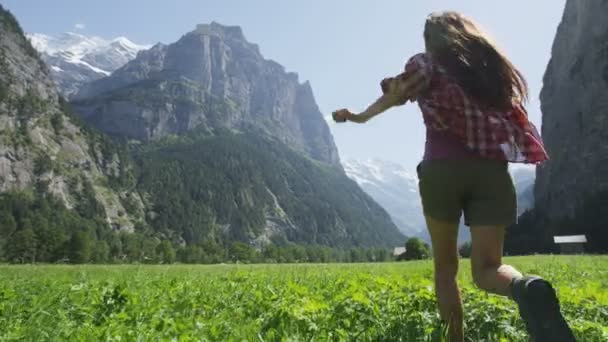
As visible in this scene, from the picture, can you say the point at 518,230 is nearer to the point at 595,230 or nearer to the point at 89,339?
the point at 595,230

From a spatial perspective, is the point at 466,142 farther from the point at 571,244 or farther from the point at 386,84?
the point at 571,244

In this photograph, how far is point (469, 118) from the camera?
4691 millimetres

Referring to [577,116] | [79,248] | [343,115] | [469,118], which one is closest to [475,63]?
[469,118]

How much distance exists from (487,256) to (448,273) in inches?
22.2

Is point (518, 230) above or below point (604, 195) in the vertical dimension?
below

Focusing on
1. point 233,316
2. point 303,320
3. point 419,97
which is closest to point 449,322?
point 303,320

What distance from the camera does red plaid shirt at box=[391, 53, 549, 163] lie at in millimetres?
4656

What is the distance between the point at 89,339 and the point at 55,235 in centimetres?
Answer: 14575

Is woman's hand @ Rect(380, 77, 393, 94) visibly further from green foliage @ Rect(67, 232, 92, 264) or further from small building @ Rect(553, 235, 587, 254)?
green foliage @ Rect(67, 232, 92, 264)

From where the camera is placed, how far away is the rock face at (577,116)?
12888 centimetres

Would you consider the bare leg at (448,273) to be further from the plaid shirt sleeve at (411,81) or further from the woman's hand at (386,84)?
the woman's hand at (386,84)

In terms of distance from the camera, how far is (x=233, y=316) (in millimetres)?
7062

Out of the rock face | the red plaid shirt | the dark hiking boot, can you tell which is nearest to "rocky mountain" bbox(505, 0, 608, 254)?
the rock face

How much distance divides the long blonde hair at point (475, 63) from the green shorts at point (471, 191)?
0.62m
